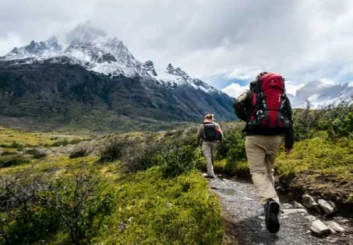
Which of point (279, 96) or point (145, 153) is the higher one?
point (279, 96)

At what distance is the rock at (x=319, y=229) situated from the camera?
764cm

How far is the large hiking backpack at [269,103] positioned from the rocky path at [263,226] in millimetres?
2106

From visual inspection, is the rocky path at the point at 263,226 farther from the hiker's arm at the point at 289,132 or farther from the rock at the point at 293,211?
the hiker's arm at the point at 289,132

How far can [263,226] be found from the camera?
8.23 metres

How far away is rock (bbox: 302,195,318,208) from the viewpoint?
9.23 metres

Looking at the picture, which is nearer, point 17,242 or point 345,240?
point 345,240

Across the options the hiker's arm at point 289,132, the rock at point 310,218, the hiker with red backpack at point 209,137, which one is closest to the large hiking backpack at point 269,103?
the hiker's arm at point 289,132

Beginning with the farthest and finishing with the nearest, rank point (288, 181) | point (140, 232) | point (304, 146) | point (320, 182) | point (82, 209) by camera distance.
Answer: point (304, 146), point (288, 181), point (320, 182), point (82, 209), point (140, 232)

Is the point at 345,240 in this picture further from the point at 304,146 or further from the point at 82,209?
the point at 304,146

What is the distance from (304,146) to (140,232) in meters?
9.61

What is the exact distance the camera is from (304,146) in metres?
14.9

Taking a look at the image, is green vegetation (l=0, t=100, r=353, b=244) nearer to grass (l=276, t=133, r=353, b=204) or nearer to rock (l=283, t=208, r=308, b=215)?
grass (l=276, t=133, r=353, b=204)

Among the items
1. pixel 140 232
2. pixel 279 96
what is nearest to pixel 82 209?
pixel 140 232

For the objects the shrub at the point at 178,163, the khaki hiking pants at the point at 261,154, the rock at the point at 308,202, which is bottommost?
the rock at the point at 308,202
